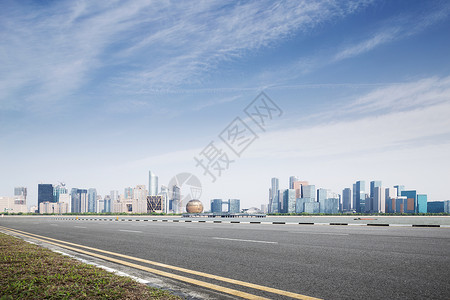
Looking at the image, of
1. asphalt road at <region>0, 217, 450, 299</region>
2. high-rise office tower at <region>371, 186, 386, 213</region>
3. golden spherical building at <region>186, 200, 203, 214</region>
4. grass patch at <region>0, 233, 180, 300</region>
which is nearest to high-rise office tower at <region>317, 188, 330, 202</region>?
high-rise office tower at <region>371, 186, 386, 213</region>

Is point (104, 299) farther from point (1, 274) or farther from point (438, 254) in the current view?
point (438, 254)

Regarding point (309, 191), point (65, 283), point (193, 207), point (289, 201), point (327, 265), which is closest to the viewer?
point (65, 283)

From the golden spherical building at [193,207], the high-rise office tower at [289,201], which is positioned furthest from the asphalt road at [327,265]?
the high-rise office tower at [289,201]

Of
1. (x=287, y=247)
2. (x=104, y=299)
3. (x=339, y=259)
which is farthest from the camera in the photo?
(x=287, y=247)

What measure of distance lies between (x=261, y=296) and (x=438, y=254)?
225 inches

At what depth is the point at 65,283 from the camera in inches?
214

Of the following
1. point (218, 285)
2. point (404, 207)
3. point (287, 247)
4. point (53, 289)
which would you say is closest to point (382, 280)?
point (218, 285)

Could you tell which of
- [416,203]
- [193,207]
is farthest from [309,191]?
[193,207]

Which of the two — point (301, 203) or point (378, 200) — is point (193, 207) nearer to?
point (301, 203)

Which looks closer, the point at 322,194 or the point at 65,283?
the point at 65,283

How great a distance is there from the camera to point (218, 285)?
5586 mm

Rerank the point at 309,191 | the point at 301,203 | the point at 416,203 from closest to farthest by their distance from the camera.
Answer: the point at 416,203 < the point at 301,203 < the point at 309,191

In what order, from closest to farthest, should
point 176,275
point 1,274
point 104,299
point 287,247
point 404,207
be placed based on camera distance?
1. point 104,299
2. point 1,274
3. point 176,275
4. point 287,247
5. point 404,207

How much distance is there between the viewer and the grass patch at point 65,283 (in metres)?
4.73
